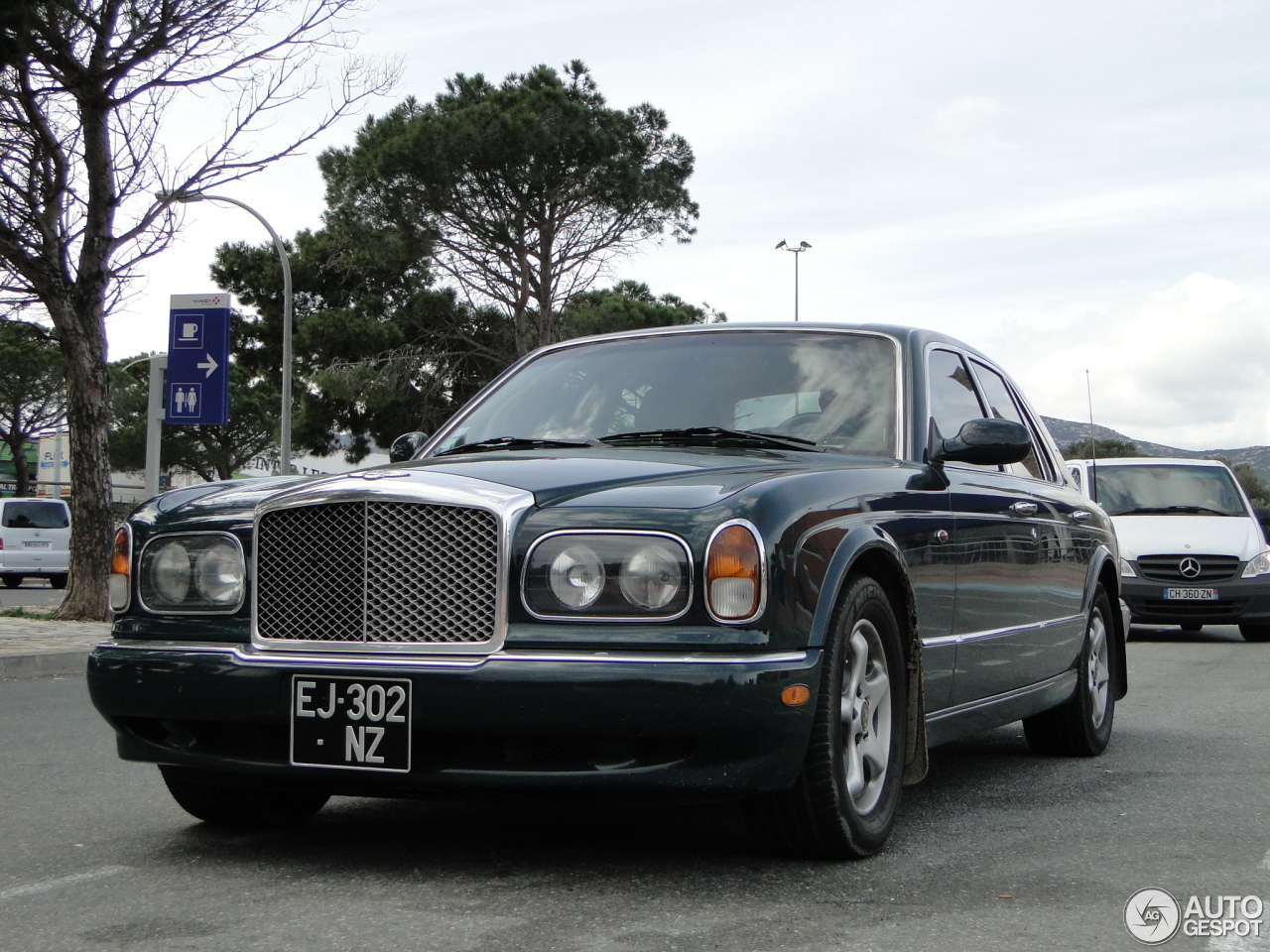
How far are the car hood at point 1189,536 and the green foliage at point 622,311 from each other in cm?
1417

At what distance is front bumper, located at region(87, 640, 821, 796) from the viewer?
3674mm

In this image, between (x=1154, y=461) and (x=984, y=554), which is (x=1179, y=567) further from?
(x=984, y=554)

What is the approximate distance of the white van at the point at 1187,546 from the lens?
48.3 feet

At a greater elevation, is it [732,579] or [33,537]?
[732,579]

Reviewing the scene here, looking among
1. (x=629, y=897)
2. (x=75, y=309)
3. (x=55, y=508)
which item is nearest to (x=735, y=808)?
(x=629, y=897)

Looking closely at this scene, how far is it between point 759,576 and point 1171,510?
12875 millimetres

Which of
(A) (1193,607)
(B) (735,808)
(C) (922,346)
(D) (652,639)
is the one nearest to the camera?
(D) (652,639)

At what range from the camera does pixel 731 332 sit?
551 cm

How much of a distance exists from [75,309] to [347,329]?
74.2ft

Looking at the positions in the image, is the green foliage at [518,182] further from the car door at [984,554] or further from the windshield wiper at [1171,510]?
the car door at [984,554]

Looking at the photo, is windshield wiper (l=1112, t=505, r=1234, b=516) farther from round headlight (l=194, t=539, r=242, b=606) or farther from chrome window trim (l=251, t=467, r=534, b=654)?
round headlight (l=194, t=539, r=242, b=606)

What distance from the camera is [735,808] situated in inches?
200

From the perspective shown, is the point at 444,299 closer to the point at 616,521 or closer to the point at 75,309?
the point at 75,309

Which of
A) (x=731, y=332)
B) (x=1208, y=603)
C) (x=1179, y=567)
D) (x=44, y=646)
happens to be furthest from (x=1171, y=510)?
(x=731, y=332)
